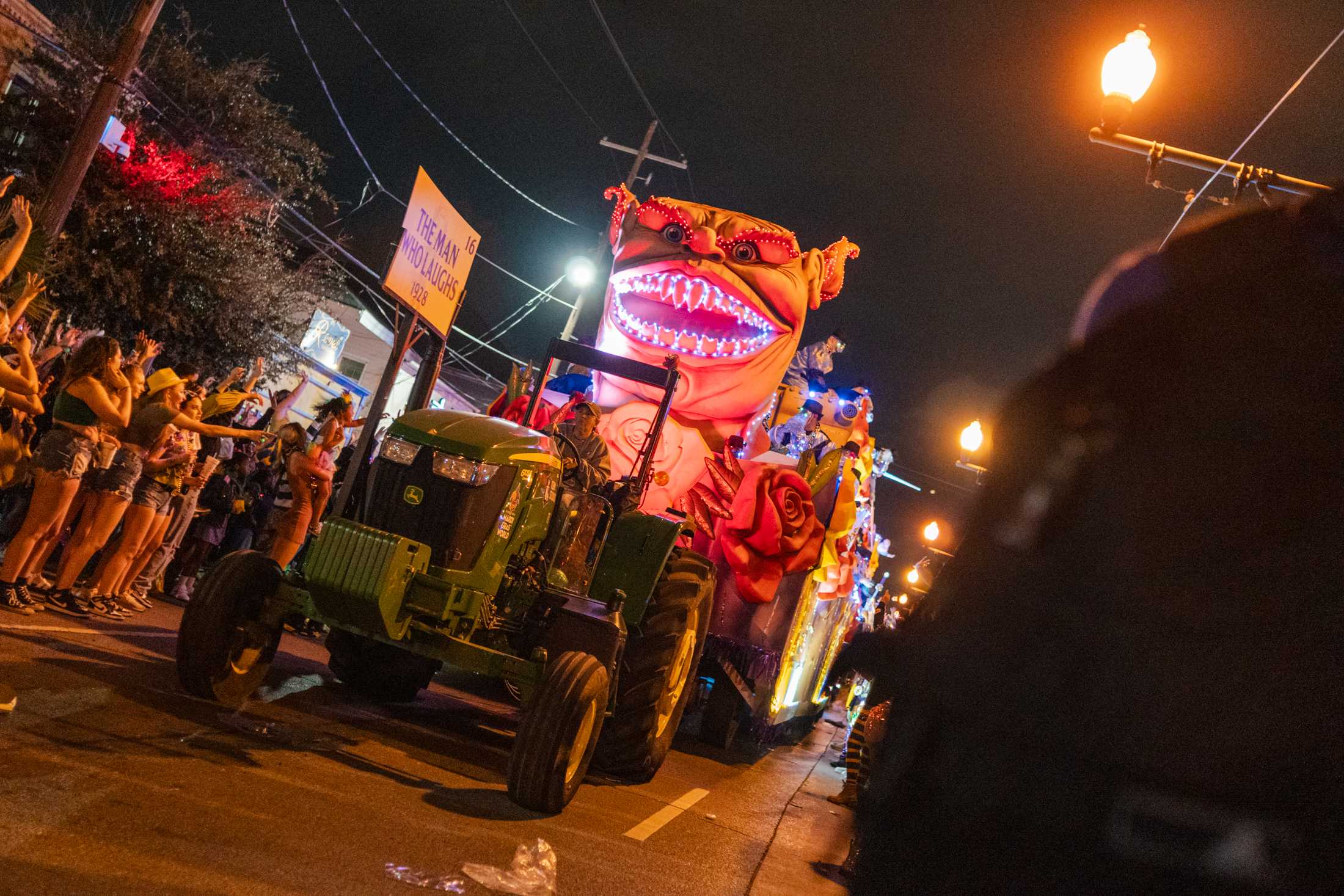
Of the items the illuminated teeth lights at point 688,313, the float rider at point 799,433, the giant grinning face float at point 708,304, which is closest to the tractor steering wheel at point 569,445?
the giant grinning face float at point 708,304

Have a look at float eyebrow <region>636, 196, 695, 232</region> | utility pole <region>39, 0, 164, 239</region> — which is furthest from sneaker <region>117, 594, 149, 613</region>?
float eyebrow <region>636, 196, 695, 232</region>

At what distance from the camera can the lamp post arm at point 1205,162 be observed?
838cm

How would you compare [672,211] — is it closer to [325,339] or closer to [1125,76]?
[1125,76]

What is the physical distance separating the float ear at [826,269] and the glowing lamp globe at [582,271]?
43.2ft

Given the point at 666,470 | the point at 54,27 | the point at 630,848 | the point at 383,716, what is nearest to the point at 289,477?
the point at 383,716

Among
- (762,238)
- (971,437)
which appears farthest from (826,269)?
(971,437)

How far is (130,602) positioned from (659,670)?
431 cm

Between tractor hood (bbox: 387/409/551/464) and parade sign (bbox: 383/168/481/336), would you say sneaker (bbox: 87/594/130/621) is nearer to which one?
tractor hood (bbox: 387/409/551/464)

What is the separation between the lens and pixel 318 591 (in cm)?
541

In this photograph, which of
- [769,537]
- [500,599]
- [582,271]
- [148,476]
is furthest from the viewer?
[582,271]

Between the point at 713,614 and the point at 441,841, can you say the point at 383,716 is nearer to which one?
the point at 441,841

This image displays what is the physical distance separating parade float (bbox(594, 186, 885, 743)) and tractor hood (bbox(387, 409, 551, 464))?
3.69 metres

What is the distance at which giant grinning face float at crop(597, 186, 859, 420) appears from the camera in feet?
39.3

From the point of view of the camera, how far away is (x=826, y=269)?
12.7 meters
